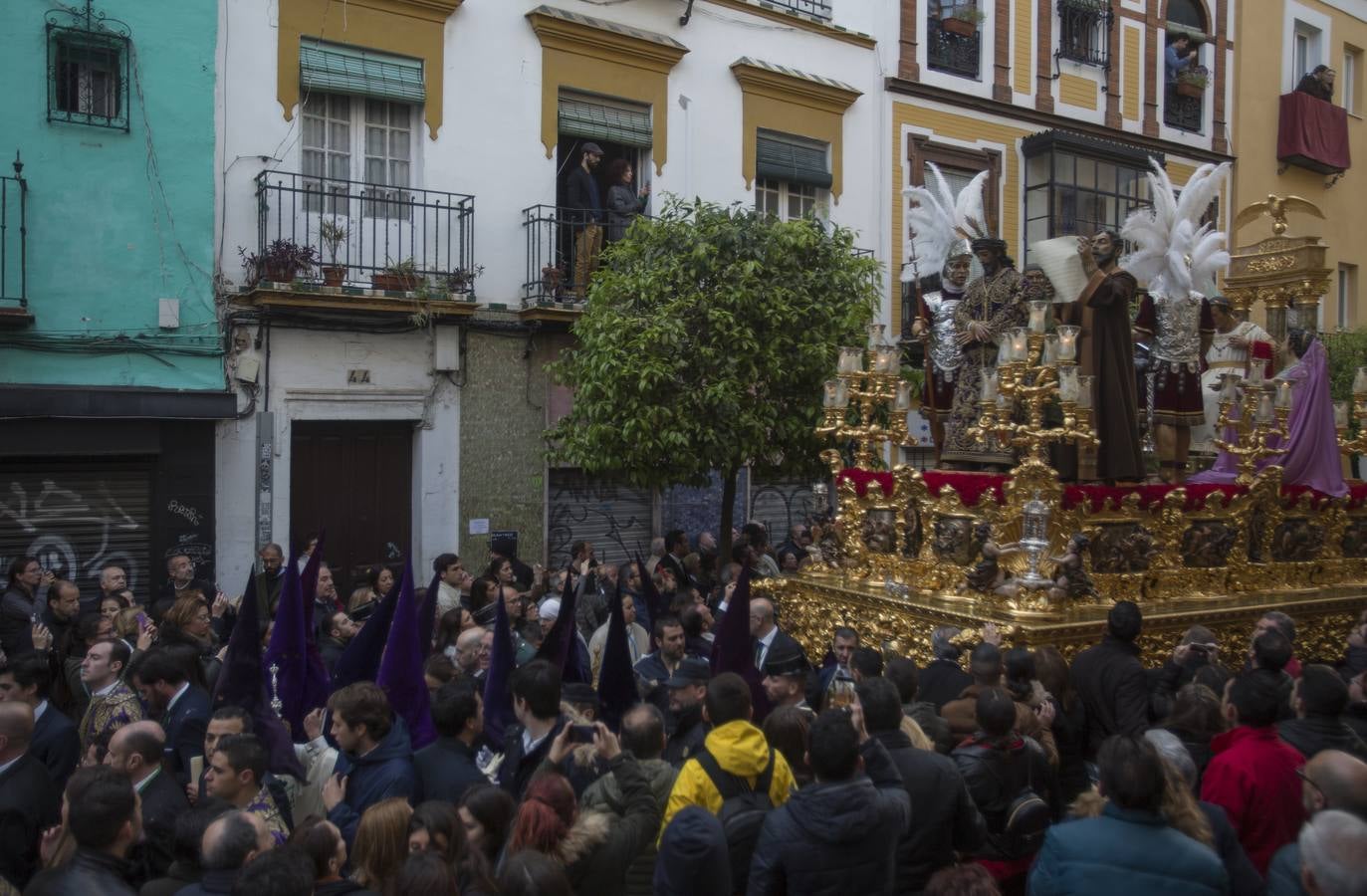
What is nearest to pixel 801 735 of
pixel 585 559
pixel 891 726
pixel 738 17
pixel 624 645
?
pixel 891 726

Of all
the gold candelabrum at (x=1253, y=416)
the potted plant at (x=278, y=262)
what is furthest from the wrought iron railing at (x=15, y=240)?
the gold candelabrum at (x=1253, y=416)

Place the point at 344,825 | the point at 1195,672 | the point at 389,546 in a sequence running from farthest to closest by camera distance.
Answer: the point at 389,546 < the point at 1195,672 < the point at 344,825

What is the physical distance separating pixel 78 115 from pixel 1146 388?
10661 mm

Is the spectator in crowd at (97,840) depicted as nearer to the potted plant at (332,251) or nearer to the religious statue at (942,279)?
→ the religious statue at (942,279)

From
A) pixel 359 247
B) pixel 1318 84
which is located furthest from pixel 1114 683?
pixel 1318 84

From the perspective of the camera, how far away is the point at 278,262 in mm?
11359

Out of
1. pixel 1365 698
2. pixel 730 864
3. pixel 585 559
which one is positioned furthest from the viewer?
pixel 585 559

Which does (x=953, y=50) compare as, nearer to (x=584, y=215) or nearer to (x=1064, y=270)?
(x=584, y=215)

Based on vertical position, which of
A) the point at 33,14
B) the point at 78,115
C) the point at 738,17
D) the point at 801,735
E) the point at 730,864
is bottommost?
the point at 730,864

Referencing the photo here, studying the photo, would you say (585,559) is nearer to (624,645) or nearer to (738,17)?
(624,645)

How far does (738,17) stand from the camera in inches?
609

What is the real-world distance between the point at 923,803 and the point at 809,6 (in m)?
14.6

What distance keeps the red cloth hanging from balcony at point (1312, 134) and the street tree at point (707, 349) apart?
1410 cm

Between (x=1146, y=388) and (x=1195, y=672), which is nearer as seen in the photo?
(x=1195, y=672)
